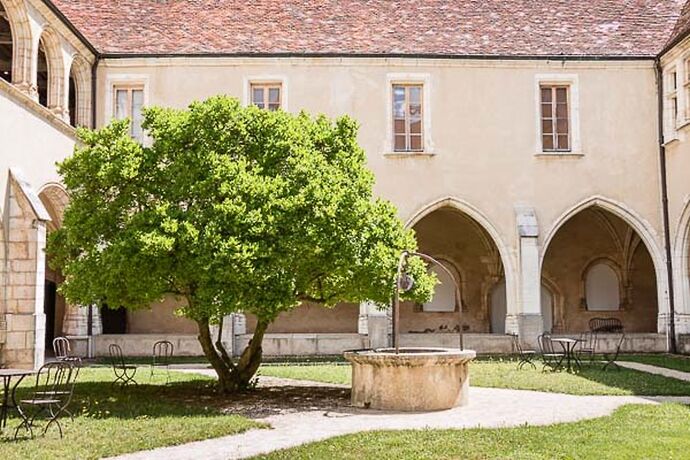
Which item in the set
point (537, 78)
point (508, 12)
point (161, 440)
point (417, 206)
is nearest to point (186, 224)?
point (161, 440)

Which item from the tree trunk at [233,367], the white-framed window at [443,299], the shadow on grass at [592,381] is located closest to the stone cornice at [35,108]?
the tree trunk at [233,367]

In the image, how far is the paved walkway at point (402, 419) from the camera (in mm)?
7879

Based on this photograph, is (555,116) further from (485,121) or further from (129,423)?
(129,423)

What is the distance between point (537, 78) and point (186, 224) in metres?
12.9

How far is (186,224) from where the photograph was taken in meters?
10.6

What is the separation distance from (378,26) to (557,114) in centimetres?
499

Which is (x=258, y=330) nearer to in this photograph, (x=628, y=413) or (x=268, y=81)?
(x=628, y=413)

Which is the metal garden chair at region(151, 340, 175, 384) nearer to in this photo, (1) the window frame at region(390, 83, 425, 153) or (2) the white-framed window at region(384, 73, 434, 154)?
(2) the white-framed window at region(384, 73, 434, 154)

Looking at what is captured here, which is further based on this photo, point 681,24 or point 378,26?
point 378,26

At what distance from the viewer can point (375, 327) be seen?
20.0m

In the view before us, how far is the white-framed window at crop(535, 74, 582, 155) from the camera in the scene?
68.7 feet

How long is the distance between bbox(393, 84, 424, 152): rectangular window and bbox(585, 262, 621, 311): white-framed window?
23.6 ft

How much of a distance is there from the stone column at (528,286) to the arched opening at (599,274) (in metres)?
4.12

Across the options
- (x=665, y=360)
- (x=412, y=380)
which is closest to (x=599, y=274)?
(x=665, y=360)
